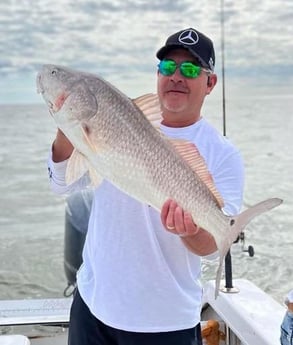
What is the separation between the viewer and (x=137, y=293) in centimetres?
182

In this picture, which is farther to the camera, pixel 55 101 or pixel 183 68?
pixel 183 68

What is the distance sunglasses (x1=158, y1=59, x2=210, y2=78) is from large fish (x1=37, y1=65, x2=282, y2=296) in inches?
12.5

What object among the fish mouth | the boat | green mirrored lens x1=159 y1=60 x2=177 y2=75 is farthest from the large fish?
the boat

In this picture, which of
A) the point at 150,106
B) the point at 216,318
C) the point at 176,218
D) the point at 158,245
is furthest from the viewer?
the point at 216,318

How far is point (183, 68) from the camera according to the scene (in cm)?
188

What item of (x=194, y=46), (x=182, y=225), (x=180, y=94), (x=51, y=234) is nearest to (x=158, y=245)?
(x=182, y=225)

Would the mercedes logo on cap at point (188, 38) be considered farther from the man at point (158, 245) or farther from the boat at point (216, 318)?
the boat at point (216, 318)

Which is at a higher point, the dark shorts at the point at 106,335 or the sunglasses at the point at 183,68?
the sunglasses at the point at 183,68

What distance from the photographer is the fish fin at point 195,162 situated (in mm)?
1611

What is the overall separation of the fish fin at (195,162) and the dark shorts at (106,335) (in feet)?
1.66

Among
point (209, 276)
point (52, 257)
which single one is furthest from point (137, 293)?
point (52, 257)

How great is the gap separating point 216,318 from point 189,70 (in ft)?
5.52

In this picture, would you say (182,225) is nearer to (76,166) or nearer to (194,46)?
(76,166)

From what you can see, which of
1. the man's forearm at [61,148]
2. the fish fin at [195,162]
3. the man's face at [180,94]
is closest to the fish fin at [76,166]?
the man's forearm at [61,148]
